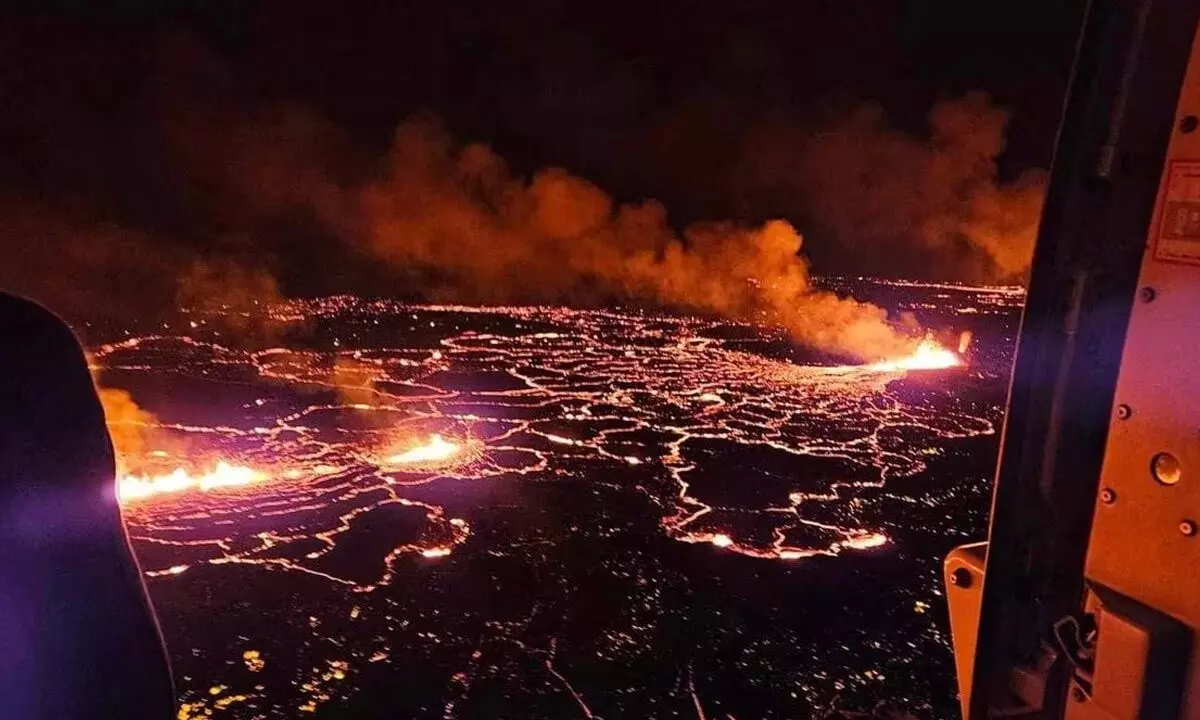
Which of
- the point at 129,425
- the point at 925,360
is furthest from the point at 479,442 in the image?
the point at 925,360

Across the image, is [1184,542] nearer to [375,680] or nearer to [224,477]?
[375,680]

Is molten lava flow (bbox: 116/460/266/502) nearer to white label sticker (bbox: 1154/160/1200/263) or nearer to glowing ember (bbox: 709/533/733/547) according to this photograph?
glowing ember (bbox: 709/533/733/547)

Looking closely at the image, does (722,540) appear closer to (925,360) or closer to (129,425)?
(129,425)

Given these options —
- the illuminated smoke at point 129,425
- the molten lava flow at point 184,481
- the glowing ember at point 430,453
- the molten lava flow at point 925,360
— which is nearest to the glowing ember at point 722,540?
the glowing ember at point 430,453

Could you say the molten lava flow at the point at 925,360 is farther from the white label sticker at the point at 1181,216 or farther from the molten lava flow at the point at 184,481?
the white label sticker at the point at 1181,216

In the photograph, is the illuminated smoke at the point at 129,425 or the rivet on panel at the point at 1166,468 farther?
the illuminated smoke at the point at 129,425

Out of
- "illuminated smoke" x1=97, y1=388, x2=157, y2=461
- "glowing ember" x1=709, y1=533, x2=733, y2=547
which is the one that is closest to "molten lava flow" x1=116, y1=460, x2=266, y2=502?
"illuminated smoke" x1=97, y1=388, x2=157, y2=461

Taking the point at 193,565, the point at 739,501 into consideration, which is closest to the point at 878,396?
the point at 739,501
